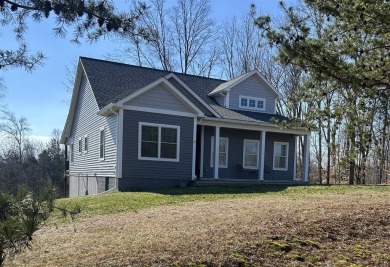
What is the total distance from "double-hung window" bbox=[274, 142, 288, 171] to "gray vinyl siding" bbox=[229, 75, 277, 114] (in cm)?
194

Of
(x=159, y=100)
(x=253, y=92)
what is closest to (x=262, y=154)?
(x=253, y=92)

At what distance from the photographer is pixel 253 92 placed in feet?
65.7

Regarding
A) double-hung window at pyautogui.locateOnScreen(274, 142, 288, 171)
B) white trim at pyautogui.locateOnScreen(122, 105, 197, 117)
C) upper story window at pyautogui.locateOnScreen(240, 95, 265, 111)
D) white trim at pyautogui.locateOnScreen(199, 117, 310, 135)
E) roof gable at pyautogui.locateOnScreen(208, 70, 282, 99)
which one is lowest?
double-hung window at pyautogui.locateOnScreen(274, 142, 288, 171)

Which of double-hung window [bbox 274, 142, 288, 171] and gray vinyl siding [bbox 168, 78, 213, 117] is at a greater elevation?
gray vinyl siding [bbox 168, 78, 213, 117]

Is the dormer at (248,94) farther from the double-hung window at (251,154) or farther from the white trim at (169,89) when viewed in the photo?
the white trim at (169,89)

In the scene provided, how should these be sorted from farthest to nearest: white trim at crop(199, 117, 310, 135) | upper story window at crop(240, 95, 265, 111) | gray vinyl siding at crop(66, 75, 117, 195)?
upper story window at crop(240, 95, 265, 111) → white trim at crop(199, 117, 310, 135) → gray vinyl siding at crop(66, 75, 117, 195)

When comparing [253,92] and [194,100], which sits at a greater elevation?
[253,92]

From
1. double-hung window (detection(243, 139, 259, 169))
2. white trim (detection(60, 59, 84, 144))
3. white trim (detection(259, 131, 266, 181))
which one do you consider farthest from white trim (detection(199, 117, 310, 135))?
white trim (detection(60, 59, 84, 144))

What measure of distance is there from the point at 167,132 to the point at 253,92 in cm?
660

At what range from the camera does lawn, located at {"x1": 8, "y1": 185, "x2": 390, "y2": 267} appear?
15.2 ft

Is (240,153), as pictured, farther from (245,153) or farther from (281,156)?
(281,156)

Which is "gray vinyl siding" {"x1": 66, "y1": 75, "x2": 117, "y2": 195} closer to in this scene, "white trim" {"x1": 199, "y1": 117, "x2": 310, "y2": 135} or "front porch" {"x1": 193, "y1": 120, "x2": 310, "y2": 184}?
"front porch" {"x1": 193, "y1": 120, "x2": 310, "y2": 184}

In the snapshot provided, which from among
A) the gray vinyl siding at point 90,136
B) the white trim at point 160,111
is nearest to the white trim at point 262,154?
the white trim at point 160,111

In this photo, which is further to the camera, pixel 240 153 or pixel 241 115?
pixel 240 153
